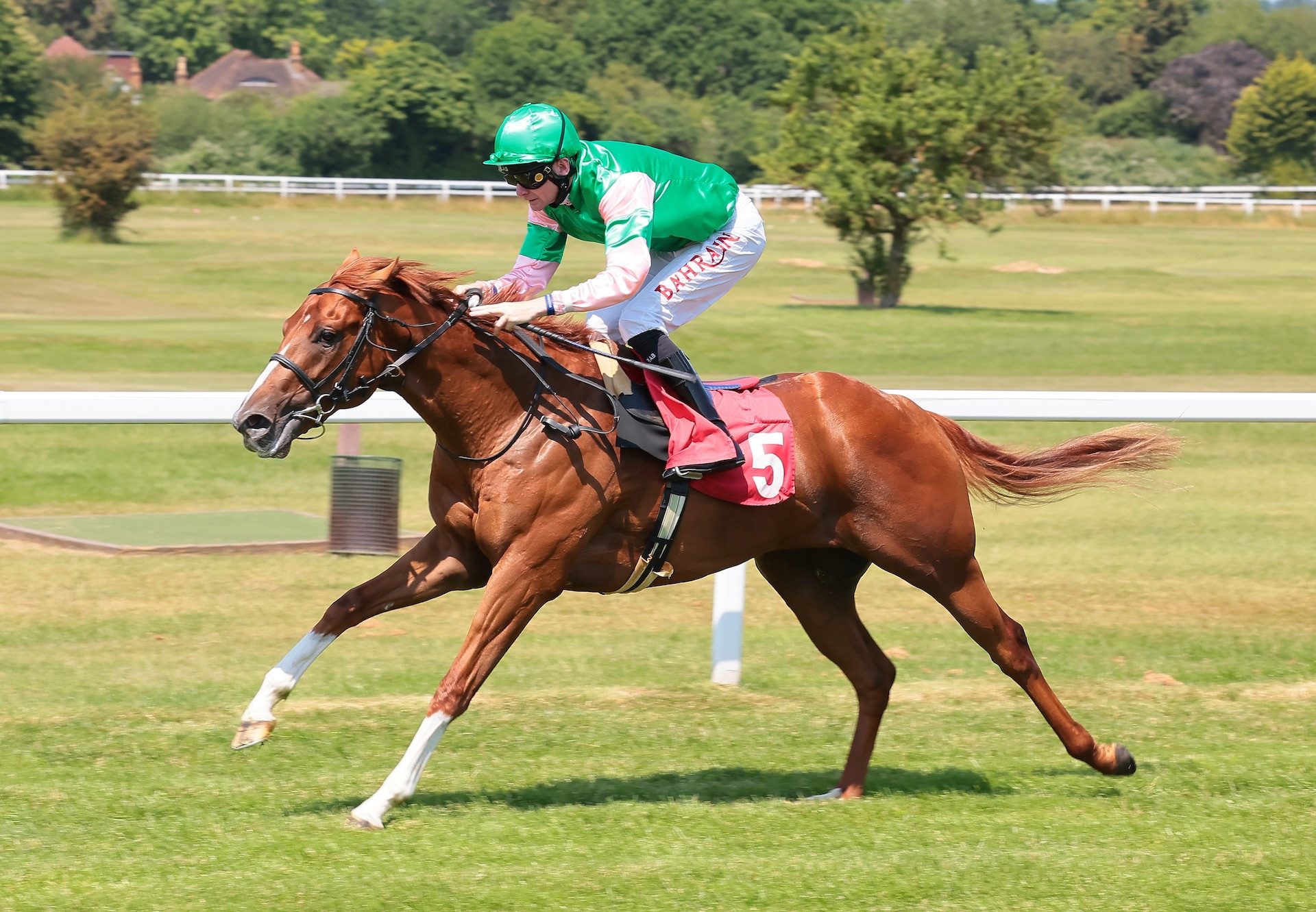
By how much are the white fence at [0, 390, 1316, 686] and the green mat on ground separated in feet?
7.44

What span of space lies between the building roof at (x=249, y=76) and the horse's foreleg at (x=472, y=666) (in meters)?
108

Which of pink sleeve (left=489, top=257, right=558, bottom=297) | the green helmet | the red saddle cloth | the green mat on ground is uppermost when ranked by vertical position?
the green helmet

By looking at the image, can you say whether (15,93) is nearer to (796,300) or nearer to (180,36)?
(796,300)

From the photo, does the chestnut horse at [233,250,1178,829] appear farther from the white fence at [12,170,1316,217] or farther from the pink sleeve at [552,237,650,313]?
the white fence at [12,170,1316,217]

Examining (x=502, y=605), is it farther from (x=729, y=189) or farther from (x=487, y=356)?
(x=729, y=189)

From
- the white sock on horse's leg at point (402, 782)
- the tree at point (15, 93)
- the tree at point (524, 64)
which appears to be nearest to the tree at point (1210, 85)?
the tree at point (524, 64)

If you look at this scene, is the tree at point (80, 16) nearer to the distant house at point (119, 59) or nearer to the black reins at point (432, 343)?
the distant house at point (119, 59)

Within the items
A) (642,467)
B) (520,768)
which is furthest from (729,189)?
(520,768)

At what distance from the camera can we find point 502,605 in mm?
5055

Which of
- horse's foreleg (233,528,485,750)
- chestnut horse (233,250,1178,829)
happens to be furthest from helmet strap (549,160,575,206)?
horse's foreleg (233,528,485,750)

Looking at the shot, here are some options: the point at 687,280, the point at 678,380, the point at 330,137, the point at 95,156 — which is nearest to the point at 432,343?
the point at 678,380

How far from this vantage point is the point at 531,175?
514 centimetres

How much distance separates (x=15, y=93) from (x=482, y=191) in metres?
25.8

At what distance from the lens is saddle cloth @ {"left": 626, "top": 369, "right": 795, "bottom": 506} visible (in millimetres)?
5363
